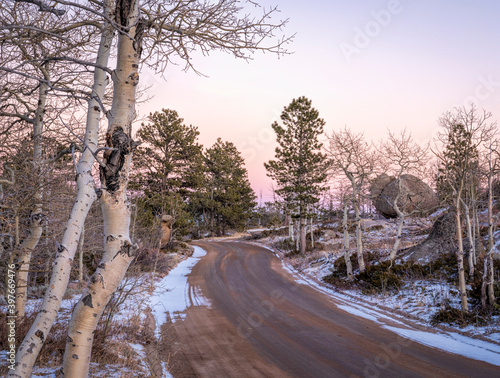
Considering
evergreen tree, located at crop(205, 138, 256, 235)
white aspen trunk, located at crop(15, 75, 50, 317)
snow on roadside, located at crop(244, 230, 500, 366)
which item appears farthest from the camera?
evergreen tree, located at crop(205, 138, 256, 235)

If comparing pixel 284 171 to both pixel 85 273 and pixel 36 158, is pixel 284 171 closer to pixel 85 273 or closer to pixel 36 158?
pixel 85 273

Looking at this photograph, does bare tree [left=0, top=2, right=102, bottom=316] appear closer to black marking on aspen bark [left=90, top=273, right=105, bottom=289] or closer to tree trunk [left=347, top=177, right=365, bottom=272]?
black marking on aspen bark [left=90, top=273, right=105, bottom=289]

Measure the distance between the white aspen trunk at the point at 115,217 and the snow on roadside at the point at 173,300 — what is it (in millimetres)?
5659

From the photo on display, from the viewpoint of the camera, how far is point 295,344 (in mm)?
7453

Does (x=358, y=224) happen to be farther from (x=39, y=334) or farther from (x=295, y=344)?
(x=39, y=334)

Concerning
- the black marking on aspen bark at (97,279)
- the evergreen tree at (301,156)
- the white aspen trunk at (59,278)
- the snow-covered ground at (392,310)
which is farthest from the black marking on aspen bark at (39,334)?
the evergreen tree at (301,156)

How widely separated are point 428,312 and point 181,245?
905 inches

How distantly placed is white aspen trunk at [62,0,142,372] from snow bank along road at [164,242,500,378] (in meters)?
3.77

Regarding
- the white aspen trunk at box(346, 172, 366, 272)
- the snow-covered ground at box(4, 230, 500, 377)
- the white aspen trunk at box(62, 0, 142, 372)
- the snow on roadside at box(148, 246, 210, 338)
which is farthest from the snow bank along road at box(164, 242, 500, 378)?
the white aspen trunk at box(62, 0, 142, 372)

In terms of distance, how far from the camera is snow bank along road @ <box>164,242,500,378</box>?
6.07 meters

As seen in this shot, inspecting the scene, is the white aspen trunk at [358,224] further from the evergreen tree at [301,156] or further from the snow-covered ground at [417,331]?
the evergreen tree at [301,156]

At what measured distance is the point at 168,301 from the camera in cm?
1149

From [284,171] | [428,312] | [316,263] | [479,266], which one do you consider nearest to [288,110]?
[284,171]

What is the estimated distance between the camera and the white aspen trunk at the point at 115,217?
110 inches
